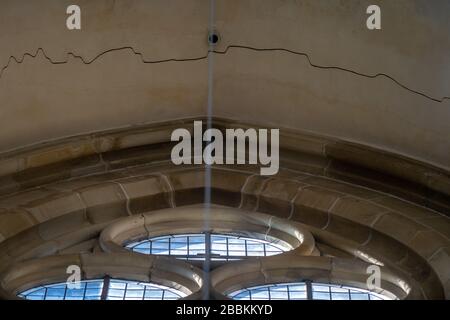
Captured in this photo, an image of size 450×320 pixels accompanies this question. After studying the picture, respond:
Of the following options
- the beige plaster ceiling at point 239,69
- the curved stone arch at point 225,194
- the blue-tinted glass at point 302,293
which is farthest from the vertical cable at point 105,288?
the beige plaster ceiling at point 239,69

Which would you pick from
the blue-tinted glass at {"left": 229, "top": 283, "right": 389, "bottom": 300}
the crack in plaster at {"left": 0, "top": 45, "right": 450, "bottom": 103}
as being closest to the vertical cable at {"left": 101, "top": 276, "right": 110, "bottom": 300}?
the blue-tinted glass at {"left": 229, "top": 283, "right": 389, "bottom": 300}

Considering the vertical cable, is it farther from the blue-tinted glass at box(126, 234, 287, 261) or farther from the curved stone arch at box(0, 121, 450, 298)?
the curved stone arch at box(0, 121, 450, 298)

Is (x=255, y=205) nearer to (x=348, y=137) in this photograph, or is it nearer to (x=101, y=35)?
(x=348, y=137)

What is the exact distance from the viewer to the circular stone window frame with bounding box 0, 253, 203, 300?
7305 mm

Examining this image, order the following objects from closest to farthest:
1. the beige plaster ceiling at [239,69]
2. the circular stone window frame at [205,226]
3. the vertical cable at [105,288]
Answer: the vertical cable at [105,288] → the circular stone window frame at [205,226] → the beige plaster ceiling at [239,69]

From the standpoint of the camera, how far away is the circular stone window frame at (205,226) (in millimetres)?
7898

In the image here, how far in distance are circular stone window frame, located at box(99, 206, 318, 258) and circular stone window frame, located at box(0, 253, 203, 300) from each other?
35 centimetres

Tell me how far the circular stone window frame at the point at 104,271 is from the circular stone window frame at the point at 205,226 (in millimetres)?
346

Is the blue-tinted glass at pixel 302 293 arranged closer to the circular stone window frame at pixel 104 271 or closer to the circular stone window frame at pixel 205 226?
the circular stone window frame at pixel 104 271

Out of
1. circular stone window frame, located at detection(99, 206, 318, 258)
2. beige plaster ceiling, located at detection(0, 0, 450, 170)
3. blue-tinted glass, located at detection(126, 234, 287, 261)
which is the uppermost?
beige plaster ceiling, located at detection(0, 0, 450, 170)

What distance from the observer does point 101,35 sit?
28.4ft

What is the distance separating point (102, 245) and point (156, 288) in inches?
20.9
